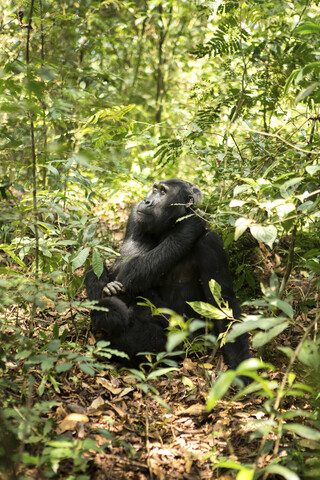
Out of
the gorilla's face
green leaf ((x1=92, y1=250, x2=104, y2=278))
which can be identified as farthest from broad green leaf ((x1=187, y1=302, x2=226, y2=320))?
the gorilla's face

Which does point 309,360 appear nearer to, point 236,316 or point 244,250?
point 236,316

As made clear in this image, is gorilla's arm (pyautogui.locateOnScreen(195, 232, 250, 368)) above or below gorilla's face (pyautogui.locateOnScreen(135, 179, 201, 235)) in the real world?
below

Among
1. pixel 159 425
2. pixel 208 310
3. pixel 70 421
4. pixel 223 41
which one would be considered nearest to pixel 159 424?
pixel 159 425

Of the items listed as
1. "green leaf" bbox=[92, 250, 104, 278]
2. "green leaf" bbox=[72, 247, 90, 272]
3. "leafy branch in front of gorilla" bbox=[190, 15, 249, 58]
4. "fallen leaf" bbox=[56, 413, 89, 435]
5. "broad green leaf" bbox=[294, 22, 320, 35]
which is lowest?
"fallen leaf" bbox=[56, 413, 89, 435]

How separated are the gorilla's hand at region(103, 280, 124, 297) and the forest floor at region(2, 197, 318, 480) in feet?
1.54

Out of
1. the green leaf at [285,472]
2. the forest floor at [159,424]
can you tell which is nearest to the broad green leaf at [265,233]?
the forest floor at [159,424]

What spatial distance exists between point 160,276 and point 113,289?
405 millimetres

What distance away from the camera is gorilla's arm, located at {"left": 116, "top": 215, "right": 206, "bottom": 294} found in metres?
3.68

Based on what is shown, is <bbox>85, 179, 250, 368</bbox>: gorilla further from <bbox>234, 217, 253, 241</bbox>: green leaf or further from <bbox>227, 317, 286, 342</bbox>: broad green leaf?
<bbox>227, 317, 286, 342</bbox>: broad green leaf

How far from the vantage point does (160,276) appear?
3.74 metres

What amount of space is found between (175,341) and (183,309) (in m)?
2.32

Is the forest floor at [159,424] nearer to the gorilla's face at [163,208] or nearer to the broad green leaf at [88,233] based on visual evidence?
the broad green leaf at [88,233]

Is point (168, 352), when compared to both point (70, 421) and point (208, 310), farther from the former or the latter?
point (70, 421)

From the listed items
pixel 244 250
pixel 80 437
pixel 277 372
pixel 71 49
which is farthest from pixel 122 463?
pixel 71 49
